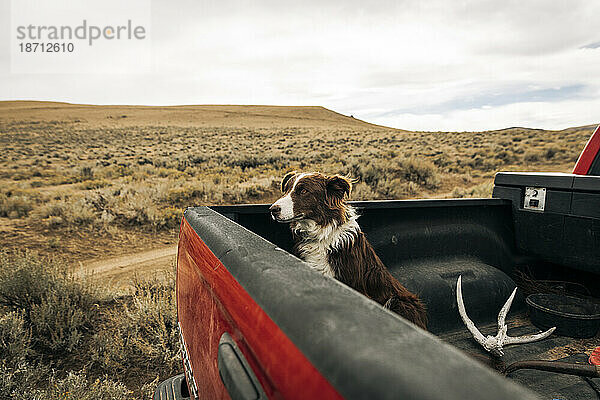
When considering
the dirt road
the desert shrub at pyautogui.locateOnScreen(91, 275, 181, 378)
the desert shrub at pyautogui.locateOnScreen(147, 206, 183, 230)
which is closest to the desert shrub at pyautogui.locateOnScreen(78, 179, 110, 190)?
the desert shrub at pyautogui.locateOnScreen(147, 206, 183, 230)

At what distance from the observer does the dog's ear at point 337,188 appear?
294 cm

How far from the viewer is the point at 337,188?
295cm

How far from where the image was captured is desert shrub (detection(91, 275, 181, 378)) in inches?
180

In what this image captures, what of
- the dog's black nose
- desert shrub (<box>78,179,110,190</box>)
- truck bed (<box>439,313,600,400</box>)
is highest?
the dog's black nose

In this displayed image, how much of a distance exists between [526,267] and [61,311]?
5.31 meters

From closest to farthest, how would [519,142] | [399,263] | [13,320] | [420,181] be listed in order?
[399,263] → [13,320] → [420,181] → [519,142]

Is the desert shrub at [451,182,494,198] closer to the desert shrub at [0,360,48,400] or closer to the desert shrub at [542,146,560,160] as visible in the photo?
the desert shrub at [542,146,560,160]

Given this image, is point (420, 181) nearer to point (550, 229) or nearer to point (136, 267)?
point (136, 267)

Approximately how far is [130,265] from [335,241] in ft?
22.8

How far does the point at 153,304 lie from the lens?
530cm

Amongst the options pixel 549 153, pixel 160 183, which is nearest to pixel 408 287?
pixel 160 183

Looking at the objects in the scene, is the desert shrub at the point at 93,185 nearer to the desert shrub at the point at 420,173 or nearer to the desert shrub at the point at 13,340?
the desert shrub at the point at 420,173

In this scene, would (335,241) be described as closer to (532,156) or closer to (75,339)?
(75,339)

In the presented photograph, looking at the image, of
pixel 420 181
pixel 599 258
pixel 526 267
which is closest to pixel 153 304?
pixel 526 267
